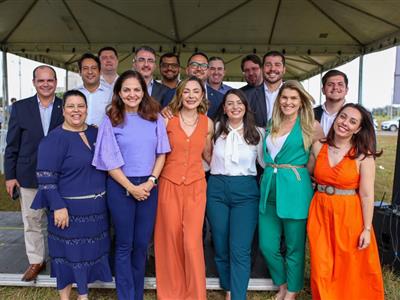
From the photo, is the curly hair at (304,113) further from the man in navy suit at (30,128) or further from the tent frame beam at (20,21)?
the tent frame beam at (20,21)

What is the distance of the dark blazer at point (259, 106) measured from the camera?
2775 millimetres

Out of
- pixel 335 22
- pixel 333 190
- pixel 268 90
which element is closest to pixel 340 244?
pixel 333 190

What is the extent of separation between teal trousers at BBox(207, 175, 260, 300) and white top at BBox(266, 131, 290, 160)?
0.74ft

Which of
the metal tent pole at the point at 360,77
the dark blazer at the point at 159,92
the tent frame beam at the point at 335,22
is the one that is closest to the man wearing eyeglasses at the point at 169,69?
the dark blazer at the point at 159,92

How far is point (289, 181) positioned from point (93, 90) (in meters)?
1.69

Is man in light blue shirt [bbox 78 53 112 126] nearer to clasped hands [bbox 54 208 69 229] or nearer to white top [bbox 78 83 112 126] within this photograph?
white top [bbox 78 83 112 126]

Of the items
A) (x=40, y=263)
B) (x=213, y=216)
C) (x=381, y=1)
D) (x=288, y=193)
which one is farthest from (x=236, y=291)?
(x=381, y=1)

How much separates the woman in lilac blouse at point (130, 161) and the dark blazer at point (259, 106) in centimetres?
86

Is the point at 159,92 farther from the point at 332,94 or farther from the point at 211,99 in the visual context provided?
the point at 332,94

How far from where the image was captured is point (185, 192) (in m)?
2.31

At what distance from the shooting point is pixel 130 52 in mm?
7887

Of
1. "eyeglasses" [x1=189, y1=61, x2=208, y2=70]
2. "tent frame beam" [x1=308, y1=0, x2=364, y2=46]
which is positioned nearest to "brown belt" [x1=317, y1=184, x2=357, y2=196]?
"eyeglasses" [x1=189, y1=61, x2=208, y2=70]

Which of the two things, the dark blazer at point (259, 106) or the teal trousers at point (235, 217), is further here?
the dark blazer at point (259, 106)

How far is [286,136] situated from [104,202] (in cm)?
127
